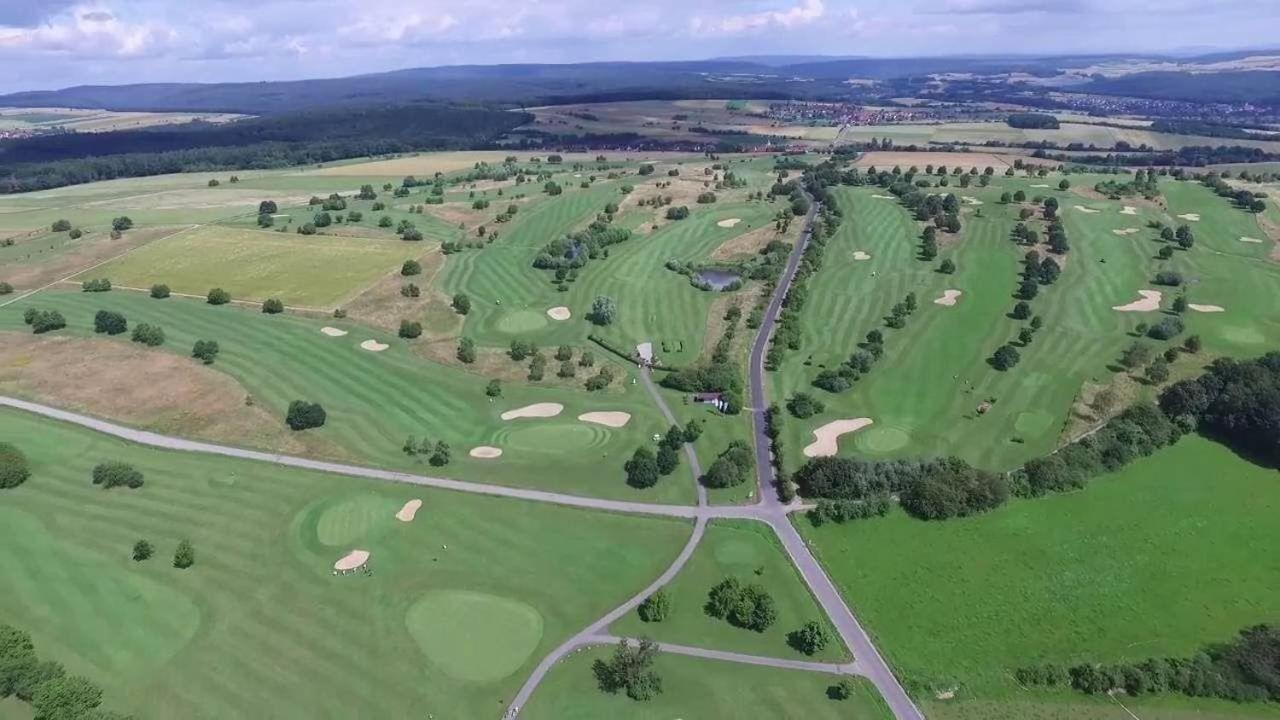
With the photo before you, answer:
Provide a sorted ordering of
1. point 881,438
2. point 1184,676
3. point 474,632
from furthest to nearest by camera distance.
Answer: point 881,438 → point 474,632 → point 1184,676

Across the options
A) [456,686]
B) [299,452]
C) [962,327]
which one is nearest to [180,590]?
[299,452]

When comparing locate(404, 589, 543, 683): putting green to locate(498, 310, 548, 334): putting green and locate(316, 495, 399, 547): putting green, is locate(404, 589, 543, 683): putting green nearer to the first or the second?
locate(316, 495, 399, 547): putting green

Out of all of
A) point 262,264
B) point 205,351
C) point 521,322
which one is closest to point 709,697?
point 521,322

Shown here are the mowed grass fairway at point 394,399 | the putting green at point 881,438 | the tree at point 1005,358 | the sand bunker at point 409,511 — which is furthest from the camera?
the tree at point 1005,358

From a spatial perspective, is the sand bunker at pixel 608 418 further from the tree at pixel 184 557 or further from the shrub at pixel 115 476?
the shrub at pixel 115 476

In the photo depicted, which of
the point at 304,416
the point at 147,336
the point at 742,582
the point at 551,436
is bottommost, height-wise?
the point at 742,582

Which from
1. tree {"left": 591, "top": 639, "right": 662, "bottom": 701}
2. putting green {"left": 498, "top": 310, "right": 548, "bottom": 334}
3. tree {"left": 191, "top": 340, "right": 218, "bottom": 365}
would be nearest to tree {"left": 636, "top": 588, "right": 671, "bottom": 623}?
tree {"left": 591, "top": 639, "right": 662, "bottom": 701}

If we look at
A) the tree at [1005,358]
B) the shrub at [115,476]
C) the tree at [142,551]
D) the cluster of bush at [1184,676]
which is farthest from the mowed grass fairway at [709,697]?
the tree at [1005,358]

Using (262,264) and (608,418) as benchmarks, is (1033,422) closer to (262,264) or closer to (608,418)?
(608,418)
